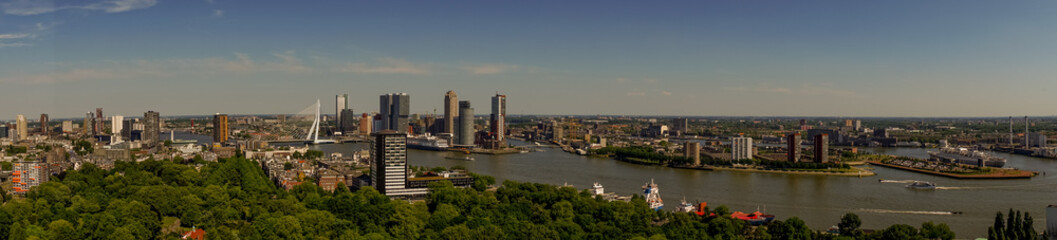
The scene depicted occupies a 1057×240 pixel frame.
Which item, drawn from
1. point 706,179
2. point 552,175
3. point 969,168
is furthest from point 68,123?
point 969,168

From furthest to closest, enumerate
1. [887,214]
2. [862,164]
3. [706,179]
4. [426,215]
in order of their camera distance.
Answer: [862,164], [706,179], [887,214], [426,215]

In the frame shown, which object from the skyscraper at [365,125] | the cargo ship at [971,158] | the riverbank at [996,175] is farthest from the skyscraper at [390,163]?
the skyscraper at [365,125]

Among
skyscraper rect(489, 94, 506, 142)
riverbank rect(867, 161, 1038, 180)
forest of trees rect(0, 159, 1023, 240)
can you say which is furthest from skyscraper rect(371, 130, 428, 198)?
skyscraper rect(489, 94, 506, 142)

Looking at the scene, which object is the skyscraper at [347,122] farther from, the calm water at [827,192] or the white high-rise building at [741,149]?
the white high-rise building at [741,149]

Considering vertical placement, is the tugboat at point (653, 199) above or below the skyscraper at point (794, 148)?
below

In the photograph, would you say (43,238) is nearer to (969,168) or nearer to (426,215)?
(426,215)

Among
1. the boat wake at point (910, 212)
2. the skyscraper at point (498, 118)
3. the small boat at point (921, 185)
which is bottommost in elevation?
the boat wake at point (910, 212)
